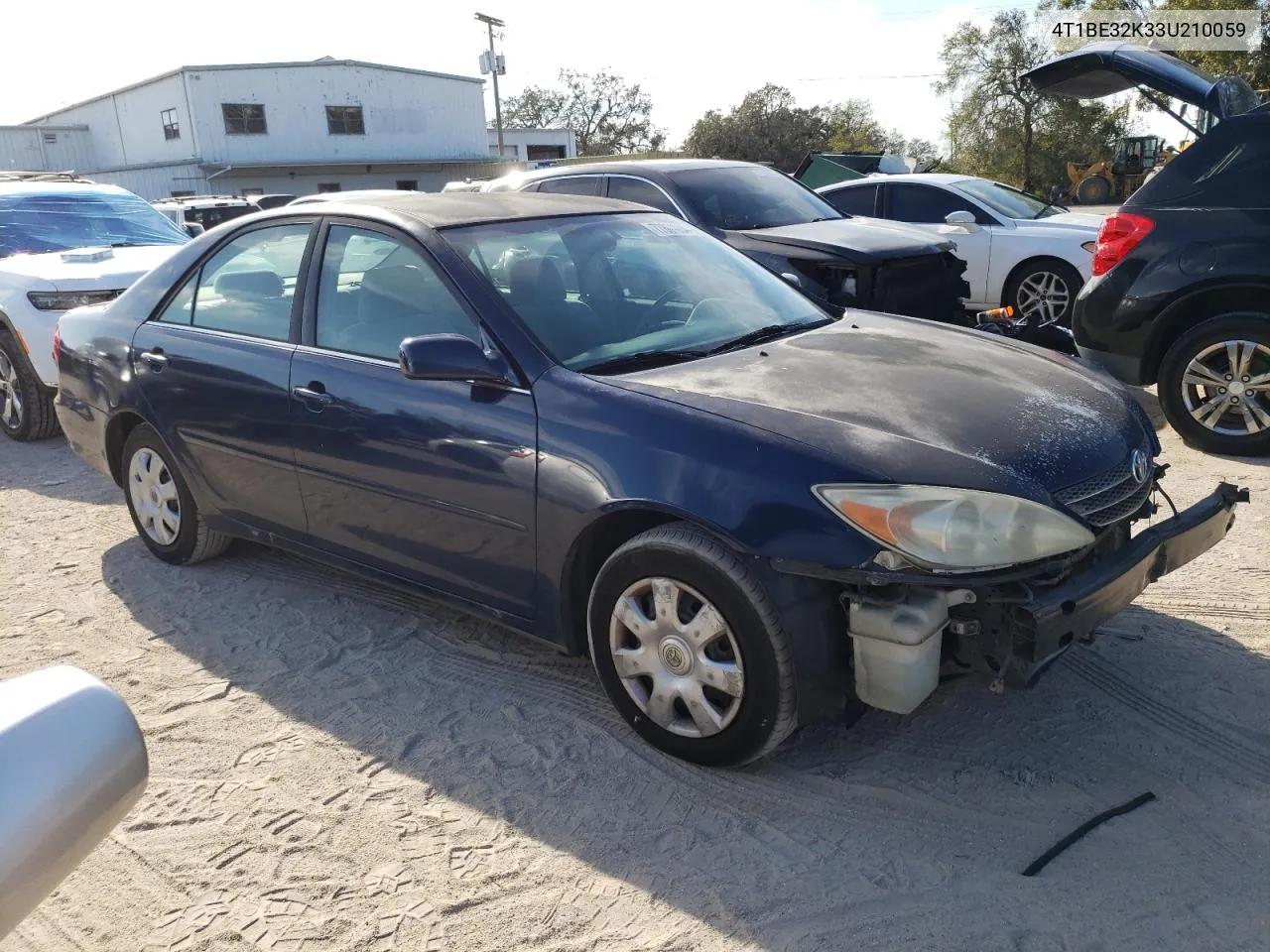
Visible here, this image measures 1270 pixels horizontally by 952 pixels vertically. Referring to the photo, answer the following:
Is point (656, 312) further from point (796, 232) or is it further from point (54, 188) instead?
point (54, 188)

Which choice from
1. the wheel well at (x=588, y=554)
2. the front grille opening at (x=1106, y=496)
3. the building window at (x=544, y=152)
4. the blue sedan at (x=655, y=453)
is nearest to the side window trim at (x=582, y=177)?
the blue sedan at (x=655, y=453)

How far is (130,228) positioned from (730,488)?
7861 millimetres

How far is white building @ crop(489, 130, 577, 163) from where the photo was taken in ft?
176

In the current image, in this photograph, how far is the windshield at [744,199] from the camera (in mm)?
7914

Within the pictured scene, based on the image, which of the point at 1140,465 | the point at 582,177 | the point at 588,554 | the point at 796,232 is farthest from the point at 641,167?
the point at 1140,465

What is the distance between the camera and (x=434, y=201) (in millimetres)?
4000

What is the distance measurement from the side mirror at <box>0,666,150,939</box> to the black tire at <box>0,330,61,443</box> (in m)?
6.57

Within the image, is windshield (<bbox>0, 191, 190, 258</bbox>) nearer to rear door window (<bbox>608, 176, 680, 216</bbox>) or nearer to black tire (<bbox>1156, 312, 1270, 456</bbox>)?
rear door window (<bbox>608, 176, 680, 216</bbox>)

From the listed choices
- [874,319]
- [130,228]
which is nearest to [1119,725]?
[874,319]

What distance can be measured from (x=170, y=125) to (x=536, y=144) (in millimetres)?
20127

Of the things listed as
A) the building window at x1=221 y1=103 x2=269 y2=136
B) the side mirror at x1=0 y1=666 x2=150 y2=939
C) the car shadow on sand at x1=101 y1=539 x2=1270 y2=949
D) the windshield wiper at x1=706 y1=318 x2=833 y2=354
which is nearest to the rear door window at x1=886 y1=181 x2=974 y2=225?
the windshield wiper at x1=706 y1=318 x2=833 y2=354

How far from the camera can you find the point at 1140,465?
10.3 ft

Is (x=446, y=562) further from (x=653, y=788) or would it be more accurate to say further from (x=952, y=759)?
(x=952, y=759)

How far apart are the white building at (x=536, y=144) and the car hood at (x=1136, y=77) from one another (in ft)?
161
